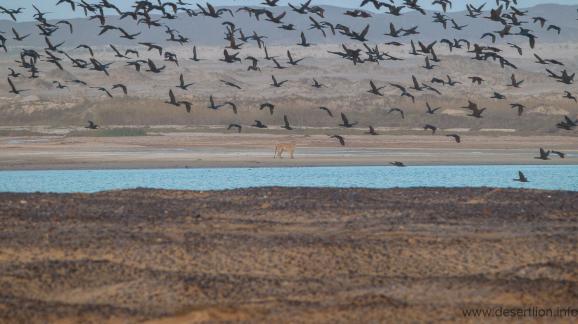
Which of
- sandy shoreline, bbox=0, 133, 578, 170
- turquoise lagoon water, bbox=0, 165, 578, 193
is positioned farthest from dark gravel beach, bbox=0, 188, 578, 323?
sandy shoreline, bbox=0, 133, 578, 170

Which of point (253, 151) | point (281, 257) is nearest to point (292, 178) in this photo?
point (253, 151)

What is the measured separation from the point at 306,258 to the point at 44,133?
38.3 metres

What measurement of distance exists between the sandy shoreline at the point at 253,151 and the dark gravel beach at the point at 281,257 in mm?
14732

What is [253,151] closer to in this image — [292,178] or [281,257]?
[292,178]

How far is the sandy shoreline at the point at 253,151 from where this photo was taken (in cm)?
3441

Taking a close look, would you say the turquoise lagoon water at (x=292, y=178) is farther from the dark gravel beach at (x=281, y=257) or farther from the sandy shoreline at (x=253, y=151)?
the dark gravel beach at (x=281, y=257)

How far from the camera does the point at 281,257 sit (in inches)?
516

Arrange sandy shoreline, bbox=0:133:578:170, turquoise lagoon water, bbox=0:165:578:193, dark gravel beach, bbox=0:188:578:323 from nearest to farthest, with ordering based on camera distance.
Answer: dark gravel beach, bbox=0:188:578:323 → turquoise lagoon water, bbox=0:165:578:193 → sandy shoreline, bbox=0:133:578:170

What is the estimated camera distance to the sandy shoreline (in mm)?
34406

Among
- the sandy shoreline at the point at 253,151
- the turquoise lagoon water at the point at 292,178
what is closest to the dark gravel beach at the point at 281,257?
the turquoise lagoon water at the point at 292,178

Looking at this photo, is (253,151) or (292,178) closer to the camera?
(292,178)

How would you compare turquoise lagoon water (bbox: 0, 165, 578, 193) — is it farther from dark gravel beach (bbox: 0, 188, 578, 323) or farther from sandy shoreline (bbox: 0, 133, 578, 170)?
dark gravel beach (bbox: 0, 188, 578, 323)

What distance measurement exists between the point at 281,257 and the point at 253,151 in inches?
1034

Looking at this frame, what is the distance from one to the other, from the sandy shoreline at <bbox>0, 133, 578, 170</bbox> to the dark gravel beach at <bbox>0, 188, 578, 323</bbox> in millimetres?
14732
